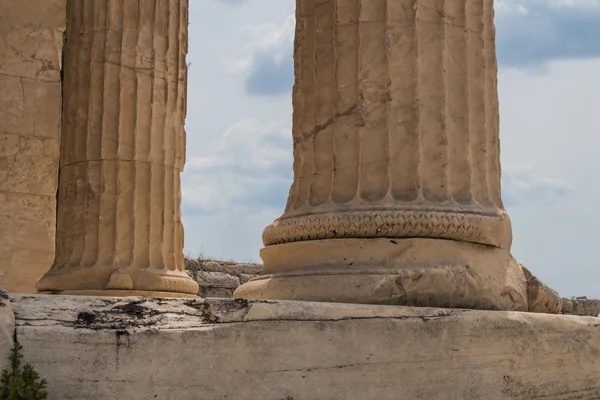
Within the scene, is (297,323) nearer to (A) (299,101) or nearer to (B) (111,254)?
(A) (299,101)

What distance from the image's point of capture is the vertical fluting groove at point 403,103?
17.6 feet

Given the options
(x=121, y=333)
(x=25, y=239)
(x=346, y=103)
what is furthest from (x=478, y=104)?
(x=25, y=239)

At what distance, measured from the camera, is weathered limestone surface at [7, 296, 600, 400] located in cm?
397

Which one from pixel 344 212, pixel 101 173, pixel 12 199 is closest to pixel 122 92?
pixel 101 173

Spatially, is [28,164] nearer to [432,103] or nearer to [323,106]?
[323,106]

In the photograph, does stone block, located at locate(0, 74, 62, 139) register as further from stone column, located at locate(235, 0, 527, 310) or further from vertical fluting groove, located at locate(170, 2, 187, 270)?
stone column, located at locate(235, 0, 527, 310)

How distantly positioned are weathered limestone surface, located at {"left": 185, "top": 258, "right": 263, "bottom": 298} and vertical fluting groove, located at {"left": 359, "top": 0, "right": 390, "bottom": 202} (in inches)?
385

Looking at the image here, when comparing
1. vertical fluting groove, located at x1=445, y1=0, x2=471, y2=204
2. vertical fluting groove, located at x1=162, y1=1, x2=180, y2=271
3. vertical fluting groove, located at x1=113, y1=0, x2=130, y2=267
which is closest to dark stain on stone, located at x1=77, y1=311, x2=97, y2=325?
vertical fluting groove, located at x1=445, y1=0, x2=471, y2=204

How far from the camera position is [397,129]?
17.8 feet

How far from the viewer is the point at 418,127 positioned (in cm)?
541

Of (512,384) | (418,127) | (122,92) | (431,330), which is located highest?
(122,92)

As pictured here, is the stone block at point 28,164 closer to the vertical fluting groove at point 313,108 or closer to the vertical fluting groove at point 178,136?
the vertical fluting groove at point 178,136

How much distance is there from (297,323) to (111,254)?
18.5ft

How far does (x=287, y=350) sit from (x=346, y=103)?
1.85 meters
